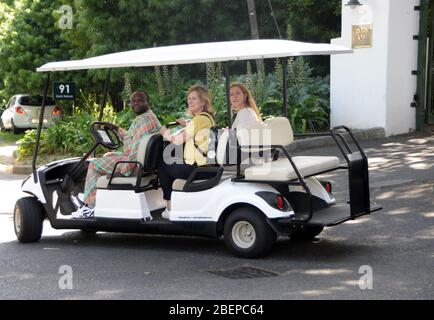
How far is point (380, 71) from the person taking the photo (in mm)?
15195

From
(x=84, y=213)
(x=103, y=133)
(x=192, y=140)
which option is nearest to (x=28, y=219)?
(x=84, y=213)

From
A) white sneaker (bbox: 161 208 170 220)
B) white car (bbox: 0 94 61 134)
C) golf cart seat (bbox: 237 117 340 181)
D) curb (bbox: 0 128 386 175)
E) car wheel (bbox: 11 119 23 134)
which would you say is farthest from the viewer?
car wheel (bbox: 11 119 23 134)

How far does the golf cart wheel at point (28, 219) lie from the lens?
26.9 feet

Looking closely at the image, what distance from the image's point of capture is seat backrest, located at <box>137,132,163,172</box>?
7691 millimetres

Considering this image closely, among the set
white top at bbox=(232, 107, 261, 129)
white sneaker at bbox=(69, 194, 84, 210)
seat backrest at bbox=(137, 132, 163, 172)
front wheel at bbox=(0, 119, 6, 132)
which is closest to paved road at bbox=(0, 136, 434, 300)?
white sneaker at bbox=(69, 194, 84, 210)

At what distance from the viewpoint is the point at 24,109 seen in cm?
2558

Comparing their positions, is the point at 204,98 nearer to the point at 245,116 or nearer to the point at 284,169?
the point at 245,116

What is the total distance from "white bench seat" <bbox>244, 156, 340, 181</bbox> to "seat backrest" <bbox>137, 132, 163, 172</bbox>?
1042 mm

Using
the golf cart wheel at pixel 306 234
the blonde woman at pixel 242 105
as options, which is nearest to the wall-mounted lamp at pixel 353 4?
the blonde woman at pixel 242 105

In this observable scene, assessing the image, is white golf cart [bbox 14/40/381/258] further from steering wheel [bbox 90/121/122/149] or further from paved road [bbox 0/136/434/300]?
paved road [bbox 0/136/434/300]

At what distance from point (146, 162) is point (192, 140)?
52 cm

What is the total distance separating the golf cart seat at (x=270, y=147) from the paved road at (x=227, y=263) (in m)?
0.72
